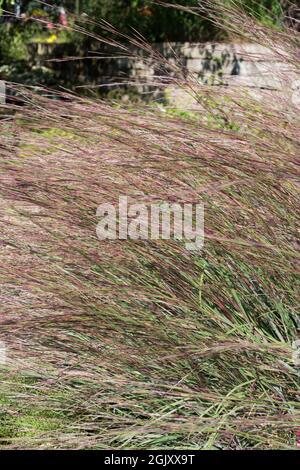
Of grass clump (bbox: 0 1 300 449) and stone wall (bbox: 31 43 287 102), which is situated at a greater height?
grass clump (bbox: 0 1 300 449)

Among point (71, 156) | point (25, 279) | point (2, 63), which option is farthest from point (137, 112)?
point (2, 63)

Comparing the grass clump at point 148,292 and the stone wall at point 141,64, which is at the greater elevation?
the grass clump at point 148,292

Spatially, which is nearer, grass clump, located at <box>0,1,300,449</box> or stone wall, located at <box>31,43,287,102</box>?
grass clump, located at <box>0,1,300,449</box>

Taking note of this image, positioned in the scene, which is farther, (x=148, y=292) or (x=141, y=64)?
(x=141, y=64)

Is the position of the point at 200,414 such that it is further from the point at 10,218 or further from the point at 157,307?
the point at 10,218

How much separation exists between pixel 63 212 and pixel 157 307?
427 mm

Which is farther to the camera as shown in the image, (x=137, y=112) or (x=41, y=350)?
(x=137, y=112)

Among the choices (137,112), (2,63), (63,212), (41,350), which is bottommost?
(2,63)

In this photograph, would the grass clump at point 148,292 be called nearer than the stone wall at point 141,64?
Yes

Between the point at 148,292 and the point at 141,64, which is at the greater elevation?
the point at 148,292
